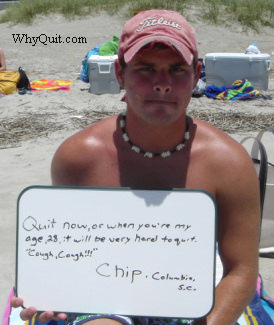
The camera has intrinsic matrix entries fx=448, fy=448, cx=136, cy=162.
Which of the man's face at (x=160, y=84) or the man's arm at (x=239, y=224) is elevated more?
the man's face at (x=160, y=84)

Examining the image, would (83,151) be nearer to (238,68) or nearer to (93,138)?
(93,138)

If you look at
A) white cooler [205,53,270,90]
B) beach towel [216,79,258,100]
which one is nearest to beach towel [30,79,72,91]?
white cooler [205,53,270,90]

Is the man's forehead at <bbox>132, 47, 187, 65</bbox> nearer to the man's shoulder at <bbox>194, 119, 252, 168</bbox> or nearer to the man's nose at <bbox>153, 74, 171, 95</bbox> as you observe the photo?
the man's nose at <bbox>153, 74, 171, 95</bbox>

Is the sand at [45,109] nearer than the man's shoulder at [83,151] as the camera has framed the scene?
No

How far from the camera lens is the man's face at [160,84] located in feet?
4.31

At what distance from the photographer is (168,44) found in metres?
1.26

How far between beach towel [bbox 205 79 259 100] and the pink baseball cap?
18.0 ft

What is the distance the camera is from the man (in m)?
1.32

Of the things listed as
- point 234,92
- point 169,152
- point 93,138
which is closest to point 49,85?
point 234,92

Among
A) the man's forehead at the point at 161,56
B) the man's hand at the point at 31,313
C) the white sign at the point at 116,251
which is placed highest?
the man's forehead at the point at 161,56

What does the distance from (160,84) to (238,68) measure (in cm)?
647

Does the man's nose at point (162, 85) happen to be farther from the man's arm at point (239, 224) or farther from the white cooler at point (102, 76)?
the white cooler at point (102, 76)

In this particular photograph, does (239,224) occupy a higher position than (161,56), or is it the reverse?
(161,56)

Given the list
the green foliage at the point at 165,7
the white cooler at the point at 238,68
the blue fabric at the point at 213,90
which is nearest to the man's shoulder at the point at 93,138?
the blue fabric at the point at 213,90
